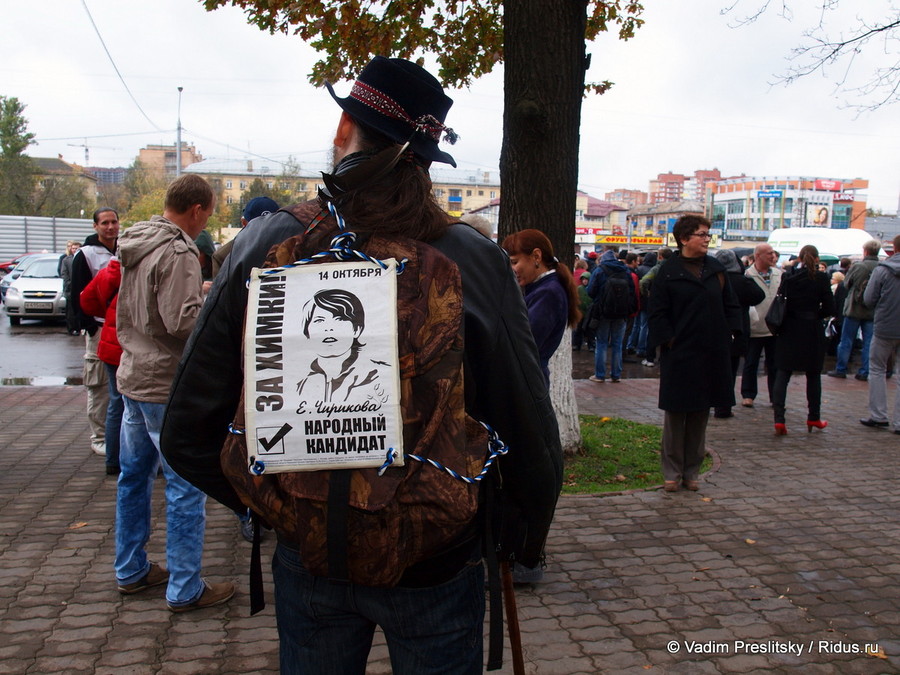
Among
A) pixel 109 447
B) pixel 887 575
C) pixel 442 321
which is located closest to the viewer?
pixel 442 321

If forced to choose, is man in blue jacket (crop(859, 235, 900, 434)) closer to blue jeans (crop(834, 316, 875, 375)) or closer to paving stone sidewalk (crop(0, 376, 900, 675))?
paving stone sidewalk (crop(0, 376, 900, 675))

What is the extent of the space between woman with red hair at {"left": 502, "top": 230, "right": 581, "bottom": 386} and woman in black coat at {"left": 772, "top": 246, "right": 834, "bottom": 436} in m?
4.53

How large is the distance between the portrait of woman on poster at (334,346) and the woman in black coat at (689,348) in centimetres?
446

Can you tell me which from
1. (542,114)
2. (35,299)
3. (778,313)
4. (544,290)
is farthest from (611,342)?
(35,299)

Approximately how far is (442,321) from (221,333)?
19.3 inches

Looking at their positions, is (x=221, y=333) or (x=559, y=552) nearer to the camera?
(x=221, y=333)

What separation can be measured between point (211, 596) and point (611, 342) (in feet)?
28.1

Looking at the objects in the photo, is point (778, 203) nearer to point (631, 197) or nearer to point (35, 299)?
point (631, 197)

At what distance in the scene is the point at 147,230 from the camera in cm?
358

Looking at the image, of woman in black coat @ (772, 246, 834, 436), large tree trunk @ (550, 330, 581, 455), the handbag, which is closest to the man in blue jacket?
woman in black coat @ (772, 246, 834, 436)

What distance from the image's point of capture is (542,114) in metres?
5.79

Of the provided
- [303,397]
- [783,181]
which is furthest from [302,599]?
[783,181]

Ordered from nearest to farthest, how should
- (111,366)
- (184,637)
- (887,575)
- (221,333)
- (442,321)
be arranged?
Result: (442,321) → (221,333) → (184,637) → (887,575) → (111,366)

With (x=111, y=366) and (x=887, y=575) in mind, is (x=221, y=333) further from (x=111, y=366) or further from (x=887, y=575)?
(x=887, y=575)
